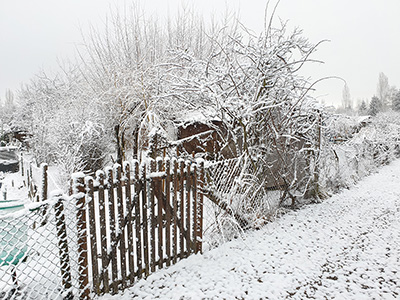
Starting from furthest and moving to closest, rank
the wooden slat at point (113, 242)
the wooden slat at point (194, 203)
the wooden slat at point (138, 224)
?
1. the wooden slat at point (194, 203)
2. the wooden slat at point (138, 224)
3. the wooden slat at point (113, 242)

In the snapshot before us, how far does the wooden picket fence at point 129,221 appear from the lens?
229 cm

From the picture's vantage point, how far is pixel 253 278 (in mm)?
2891

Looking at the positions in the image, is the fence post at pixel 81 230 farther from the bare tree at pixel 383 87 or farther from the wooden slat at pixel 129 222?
the bare tree at pixel 383 87

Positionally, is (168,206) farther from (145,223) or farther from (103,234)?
(103,234)

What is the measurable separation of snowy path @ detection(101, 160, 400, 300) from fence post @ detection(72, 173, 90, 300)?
0.35m

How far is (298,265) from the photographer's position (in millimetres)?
3172

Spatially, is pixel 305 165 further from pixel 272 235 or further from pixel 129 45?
pixel 129 45

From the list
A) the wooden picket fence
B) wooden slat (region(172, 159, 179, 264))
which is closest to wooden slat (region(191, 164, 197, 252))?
the wooden picket fence

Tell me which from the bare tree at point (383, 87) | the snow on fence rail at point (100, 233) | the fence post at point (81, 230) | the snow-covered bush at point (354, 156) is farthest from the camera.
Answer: the bare tree at point (383, 87)

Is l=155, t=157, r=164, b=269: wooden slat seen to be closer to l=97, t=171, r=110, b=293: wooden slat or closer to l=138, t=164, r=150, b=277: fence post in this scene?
l=138, t=164, r=150, b=277: fence post

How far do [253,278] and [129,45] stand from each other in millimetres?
10498

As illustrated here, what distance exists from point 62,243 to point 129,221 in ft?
2.23

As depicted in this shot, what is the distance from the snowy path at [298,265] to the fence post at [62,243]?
0.51 m

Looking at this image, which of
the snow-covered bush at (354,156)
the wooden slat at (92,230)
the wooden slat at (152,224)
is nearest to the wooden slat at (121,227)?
the wooden slat at (92,230)
